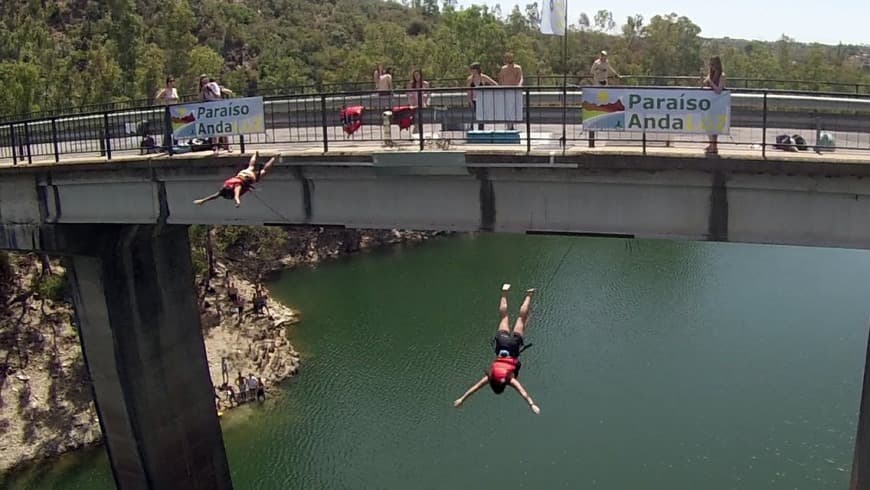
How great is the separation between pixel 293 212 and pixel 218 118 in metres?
2.46

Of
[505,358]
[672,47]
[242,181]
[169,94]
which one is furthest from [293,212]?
[672,47]

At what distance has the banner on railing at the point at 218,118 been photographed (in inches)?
601

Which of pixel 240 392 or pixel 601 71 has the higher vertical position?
pixel 601 71

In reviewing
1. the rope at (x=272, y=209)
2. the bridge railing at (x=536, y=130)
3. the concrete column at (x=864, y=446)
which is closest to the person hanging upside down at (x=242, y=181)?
the rope at (x=272, y=209)

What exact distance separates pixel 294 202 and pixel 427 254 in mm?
33380

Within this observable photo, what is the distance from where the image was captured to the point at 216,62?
51219 millimetres

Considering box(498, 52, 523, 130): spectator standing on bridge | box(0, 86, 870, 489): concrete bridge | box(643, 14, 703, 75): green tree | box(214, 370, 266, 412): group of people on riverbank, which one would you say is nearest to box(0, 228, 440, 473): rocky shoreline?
box(214, 370, 266, 412): group of people on riverbank

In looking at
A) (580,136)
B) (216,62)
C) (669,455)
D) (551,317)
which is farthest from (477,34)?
(580,136)

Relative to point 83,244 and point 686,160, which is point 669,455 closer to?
point 686,160

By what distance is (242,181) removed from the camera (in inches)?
527

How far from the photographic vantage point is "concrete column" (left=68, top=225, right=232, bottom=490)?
59.1ft

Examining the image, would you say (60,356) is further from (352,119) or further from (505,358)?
(505,358)

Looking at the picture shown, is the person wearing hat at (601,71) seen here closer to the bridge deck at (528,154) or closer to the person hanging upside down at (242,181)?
the bridge deck at (528,154)

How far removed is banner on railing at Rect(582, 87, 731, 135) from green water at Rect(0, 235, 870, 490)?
11.6 metres
